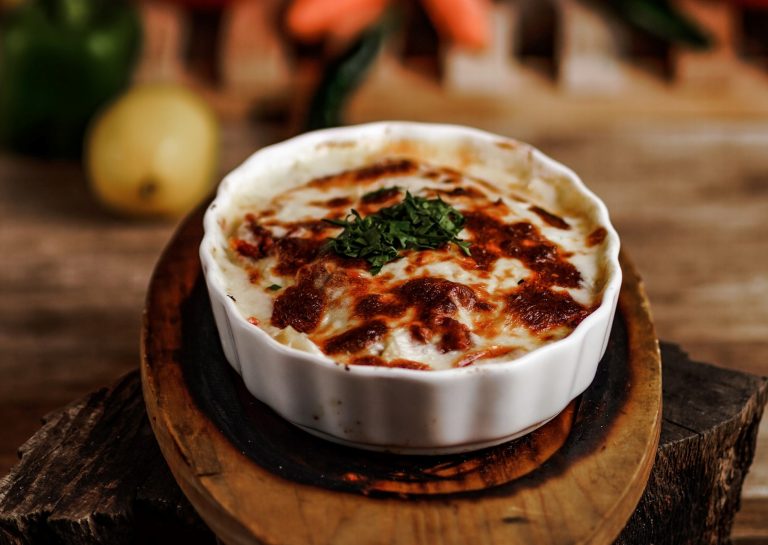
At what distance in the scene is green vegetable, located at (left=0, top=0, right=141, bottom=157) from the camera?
11.9 feet

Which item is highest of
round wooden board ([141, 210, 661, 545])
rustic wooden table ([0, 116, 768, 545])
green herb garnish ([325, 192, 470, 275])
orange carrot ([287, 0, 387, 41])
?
green herb garnish ([325, 192, 470, 275])

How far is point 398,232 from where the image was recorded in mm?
1977

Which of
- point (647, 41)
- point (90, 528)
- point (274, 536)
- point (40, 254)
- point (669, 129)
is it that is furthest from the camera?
point (647, 41)

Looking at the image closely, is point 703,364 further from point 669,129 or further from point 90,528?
point 669,129

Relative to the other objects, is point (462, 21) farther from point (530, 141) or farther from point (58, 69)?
A: point (58, 69)

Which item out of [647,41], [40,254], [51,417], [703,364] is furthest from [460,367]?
[647,41]

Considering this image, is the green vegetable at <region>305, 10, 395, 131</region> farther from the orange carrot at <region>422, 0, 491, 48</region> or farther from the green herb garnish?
the green herb garnish

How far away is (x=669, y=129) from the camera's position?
3891mm

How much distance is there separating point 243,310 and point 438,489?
50 cm

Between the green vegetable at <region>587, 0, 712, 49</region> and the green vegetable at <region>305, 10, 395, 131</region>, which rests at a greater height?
the green vegetable at <region>587, 0, 712, 49</region>

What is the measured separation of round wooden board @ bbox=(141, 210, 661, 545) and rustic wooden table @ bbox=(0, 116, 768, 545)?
2.62 feet

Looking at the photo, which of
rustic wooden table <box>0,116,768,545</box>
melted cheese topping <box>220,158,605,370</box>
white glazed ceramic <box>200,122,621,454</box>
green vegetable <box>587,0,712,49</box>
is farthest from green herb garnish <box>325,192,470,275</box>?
green vegetable <box>587,0,712,49</box>

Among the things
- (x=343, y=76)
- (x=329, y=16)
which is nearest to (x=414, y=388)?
(x=343, y=76)

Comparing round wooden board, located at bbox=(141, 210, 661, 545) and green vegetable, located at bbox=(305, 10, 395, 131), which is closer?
round wooden board, located at bbox=(141, 210, 661, 545)
